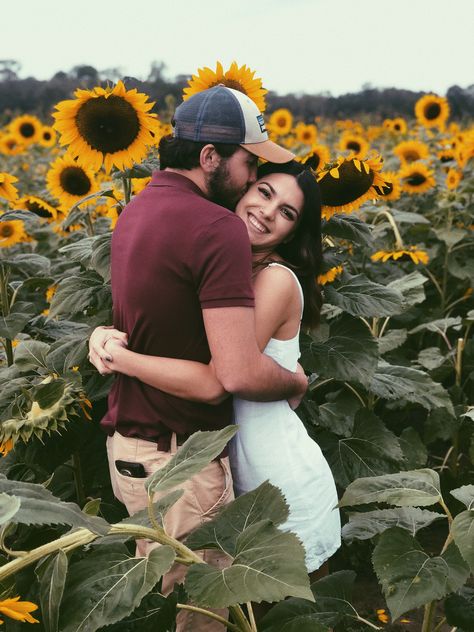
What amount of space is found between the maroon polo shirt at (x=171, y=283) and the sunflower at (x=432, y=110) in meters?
5.87

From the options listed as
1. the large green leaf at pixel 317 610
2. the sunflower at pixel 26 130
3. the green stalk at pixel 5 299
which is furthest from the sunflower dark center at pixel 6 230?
the sunflower at pixel 26 130

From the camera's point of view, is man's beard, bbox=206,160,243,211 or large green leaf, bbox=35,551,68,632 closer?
Answer: large green leaf, bbox=35,551,68,632

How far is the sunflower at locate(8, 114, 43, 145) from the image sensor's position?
25.2 feet

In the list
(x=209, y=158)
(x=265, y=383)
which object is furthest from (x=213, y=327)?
(x=209, y=158)

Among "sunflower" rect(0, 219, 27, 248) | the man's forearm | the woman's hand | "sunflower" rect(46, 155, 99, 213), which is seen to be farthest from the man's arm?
"sunflower" rect(0, 219, 27, 248)

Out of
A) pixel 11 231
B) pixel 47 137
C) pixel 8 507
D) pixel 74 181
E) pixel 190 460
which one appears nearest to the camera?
pixel 8 507

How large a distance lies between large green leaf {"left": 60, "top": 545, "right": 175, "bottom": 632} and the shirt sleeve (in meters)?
0.60

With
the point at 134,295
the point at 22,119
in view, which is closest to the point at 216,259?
the point at 134,295

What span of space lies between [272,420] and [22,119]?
6.81m

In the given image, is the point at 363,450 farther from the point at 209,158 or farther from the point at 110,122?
the point at 110,122

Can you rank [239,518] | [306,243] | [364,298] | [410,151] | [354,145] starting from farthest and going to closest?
[410,151] → [354,145] → [364,298] → [306,243] → [239,518]

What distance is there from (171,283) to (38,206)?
7.18 ft

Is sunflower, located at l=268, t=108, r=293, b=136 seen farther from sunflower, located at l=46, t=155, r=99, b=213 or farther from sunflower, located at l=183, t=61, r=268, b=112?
sunflower, located at l=183, t=61, r=268, b=112

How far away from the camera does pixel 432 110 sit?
282 inches
